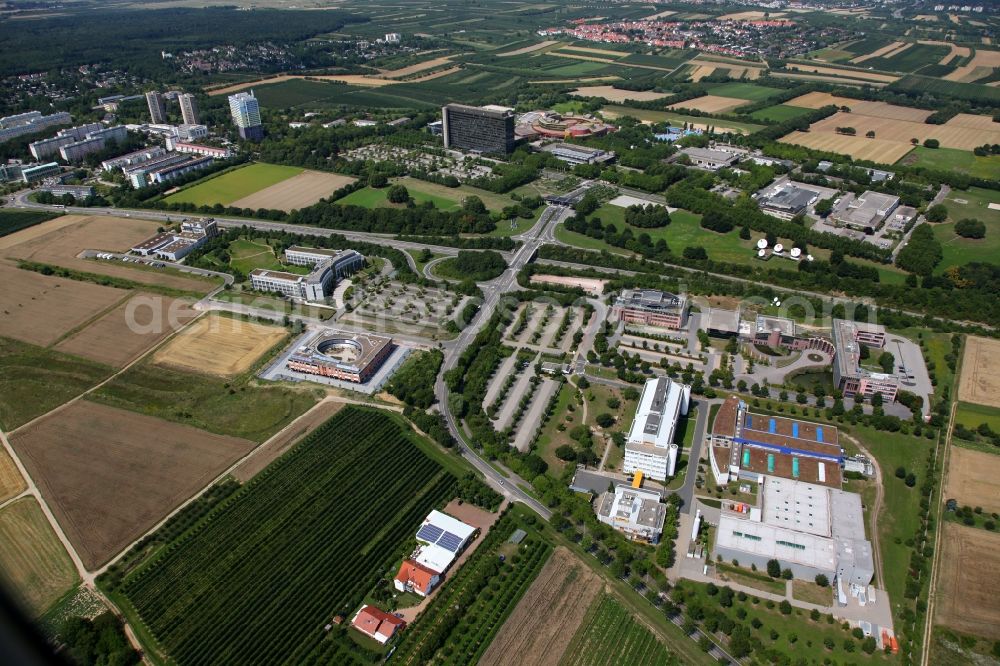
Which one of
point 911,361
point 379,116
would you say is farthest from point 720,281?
point 379,116

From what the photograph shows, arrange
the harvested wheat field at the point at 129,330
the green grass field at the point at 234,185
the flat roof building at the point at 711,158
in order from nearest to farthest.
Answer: the harvested wheat field at the point at 129,330 < the green grass field at the point at 234,185 < the flat roof building at the point at 711,158

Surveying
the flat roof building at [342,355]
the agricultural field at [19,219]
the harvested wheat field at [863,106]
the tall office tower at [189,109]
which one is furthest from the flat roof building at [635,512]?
the harvested wheat field at [863,106]

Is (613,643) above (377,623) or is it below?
below

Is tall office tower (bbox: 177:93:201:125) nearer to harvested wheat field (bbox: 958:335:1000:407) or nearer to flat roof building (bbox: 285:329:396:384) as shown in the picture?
flat roof building (bbox: 285:329:396:384)

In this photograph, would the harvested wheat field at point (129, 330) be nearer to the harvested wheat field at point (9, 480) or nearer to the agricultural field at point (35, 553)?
the harvested wheat field at point (9, 480)

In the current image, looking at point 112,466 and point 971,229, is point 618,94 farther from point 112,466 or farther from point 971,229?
point 112,466

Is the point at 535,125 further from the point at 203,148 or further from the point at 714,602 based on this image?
the point at 714,602

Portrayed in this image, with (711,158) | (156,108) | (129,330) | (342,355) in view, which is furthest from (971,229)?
(156,108)

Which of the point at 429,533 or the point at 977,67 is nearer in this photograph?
the point at 429,533
